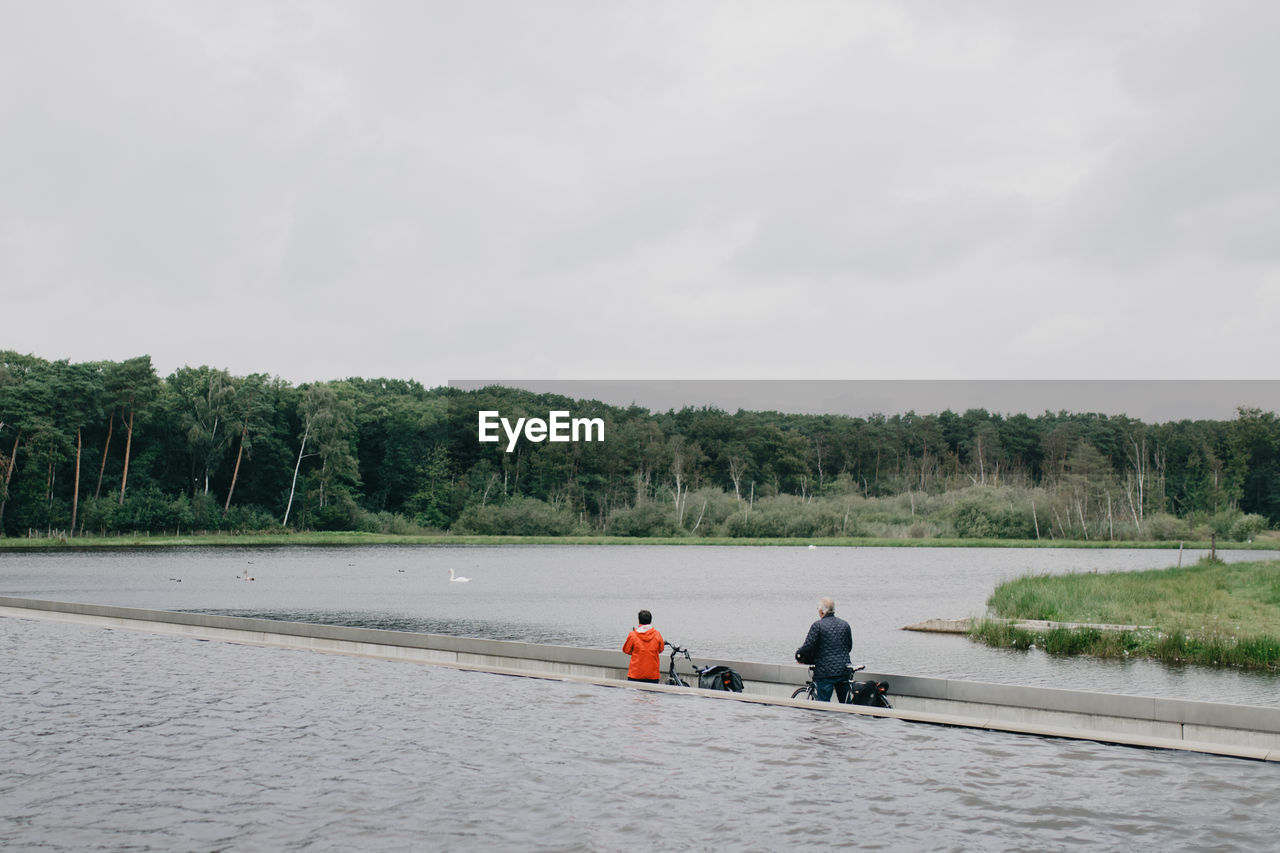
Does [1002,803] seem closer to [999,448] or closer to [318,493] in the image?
[318,493]

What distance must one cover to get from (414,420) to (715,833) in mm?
117065

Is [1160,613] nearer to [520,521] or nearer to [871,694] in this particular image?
[871,694]

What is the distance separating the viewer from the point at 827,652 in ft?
42.1

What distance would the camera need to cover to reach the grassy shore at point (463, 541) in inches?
3248

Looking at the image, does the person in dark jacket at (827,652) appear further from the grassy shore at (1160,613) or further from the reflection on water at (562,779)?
the grassy shore at (1160,613)

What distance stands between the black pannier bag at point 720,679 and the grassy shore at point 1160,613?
13.1 m

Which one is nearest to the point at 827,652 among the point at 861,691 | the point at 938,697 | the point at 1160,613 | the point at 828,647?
the point at 828,647

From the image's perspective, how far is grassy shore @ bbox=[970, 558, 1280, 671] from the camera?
2220cm

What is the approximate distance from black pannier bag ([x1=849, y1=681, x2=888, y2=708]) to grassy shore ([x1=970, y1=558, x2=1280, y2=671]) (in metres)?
12.7

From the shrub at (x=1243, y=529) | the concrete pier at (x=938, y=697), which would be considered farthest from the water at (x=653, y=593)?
the shrub at (x=1243, y=529)

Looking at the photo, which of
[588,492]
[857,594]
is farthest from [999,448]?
[857,594]

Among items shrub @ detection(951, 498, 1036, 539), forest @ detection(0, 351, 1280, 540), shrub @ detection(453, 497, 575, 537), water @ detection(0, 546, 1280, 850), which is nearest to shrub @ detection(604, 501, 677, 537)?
forest @ detection(0, 351, 1280, 540)

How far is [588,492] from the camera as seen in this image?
409 ft

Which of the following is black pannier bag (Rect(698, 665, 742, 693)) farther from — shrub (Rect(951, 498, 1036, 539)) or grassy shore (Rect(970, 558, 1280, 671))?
shrub (Rect(951, 498, 1036, 539))
